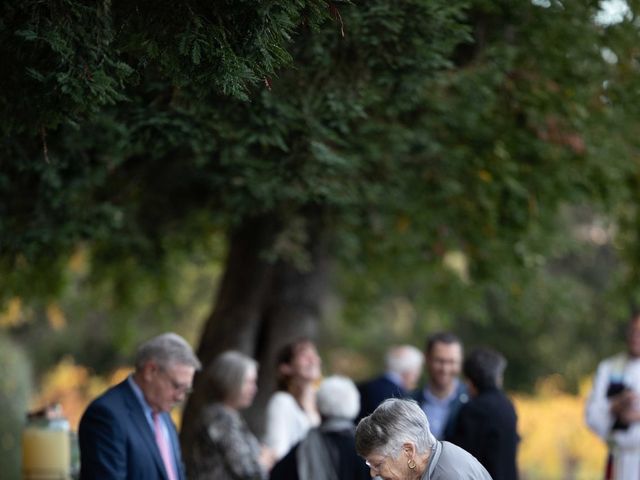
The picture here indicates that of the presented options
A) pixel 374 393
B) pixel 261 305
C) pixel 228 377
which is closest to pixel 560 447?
pixel 261 305

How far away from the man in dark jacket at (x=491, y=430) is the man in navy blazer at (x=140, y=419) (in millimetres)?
1962

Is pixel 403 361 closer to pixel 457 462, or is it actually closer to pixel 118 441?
pixel 118 441

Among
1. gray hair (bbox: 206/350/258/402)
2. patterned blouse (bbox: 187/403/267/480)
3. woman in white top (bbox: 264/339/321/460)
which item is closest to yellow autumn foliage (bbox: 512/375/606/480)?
woman in white top (bbox: 264/339/321/460)

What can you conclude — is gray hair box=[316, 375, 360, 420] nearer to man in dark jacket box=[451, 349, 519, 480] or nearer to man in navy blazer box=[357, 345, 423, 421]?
man in dark jacket box=[451, 349, 519, 480]

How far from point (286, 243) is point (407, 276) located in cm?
443

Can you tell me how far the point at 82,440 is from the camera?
5727mm

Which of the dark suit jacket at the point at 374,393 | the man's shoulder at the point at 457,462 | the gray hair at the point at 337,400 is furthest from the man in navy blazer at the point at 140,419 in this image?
the dark suit jacket at the point at 374,393

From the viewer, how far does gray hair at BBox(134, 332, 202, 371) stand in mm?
5926

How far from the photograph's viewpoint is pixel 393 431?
454 centimetres

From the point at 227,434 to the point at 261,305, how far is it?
4.41 metres

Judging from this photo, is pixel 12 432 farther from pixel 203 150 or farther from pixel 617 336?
pixel 617 336

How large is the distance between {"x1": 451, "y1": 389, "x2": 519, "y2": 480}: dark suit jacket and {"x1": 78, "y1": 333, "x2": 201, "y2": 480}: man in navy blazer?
196cm

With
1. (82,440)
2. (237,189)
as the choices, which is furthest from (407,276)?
(82,440)

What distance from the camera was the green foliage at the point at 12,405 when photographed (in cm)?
1158
